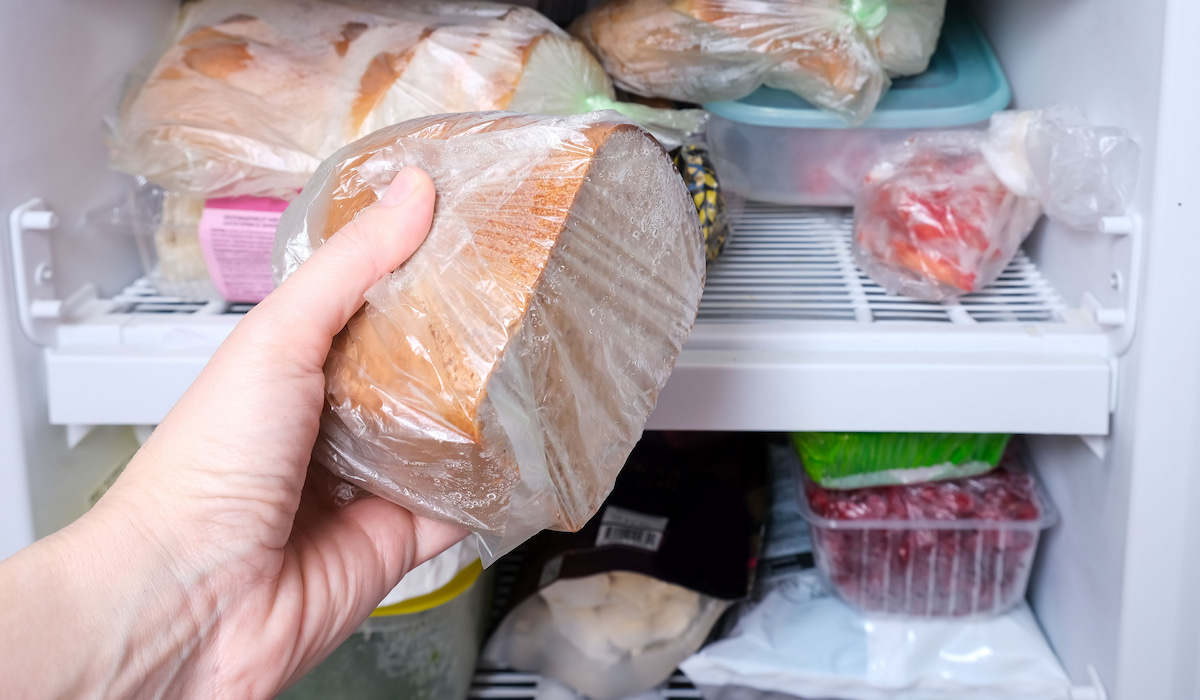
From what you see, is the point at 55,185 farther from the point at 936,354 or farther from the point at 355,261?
the point at 936,354

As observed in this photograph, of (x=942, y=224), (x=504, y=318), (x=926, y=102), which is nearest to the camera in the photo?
(x=504, y=318)

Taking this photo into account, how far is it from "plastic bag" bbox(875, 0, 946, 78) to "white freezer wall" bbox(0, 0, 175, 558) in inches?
26.3

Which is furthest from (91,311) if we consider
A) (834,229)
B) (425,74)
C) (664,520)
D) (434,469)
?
(834,229)

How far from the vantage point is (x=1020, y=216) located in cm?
76

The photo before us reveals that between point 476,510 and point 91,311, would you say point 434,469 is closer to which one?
point 476,510

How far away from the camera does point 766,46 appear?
0.76 meters

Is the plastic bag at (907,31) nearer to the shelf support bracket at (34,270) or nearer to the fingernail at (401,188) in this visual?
the fingernail at (401,188)

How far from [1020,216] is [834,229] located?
201mm

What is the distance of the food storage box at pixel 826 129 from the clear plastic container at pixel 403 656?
0.47 metres

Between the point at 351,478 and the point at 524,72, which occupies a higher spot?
the point at 524,72

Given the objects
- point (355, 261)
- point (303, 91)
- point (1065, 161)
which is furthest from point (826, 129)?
point (355, 261)

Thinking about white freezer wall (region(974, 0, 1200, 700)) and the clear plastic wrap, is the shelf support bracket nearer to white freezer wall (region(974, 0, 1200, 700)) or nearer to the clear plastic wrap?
the clear plastic wrap

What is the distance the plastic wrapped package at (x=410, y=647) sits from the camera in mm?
777

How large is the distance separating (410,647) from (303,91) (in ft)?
1.63
